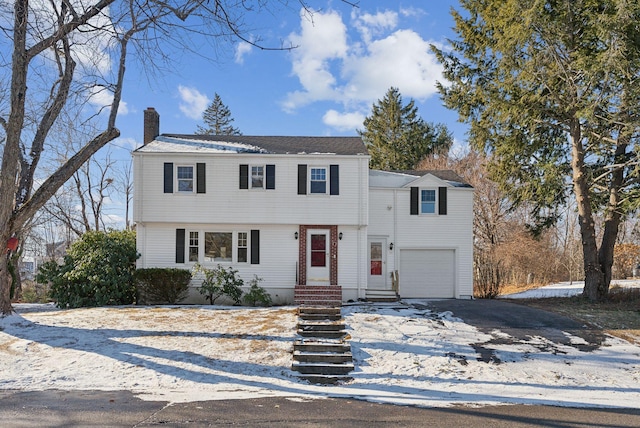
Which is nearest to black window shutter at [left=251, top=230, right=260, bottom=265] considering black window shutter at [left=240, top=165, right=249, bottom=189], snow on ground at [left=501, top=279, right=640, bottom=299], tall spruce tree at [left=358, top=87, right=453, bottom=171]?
black window shutter at [left=240, top=165, right=249, bottom=189]

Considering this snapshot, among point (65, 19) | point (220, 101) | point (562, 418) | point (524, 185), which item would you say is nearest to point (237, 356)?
point (562, 418)

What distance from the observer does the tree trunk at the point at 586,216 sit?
731 inches

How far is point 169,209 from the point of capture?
17.8m

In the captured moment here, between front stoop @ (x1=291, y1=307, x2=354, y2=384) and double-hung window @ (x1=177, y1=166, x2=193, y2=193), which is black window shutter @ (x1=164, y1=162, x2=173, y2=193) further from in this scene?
front stoop @ (x1=291, y1=307, x2=354, y2=384)

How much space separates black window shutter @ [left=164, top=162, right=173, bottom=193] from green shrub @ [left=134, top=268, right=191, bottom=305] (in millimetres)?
2937

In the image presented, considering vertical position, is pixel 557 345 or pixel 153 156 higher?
pixel 153 156

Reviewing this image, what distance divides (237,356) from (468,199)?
12.1 meters

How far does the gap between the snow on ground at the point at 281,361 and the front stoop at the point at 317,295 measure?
8.13 feet

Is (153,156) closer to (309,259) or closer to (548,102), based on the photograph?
(309,259)

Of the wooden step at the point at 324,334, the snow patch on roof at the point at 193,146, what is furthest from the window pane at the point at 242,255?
the wooden step at the point at 324,334

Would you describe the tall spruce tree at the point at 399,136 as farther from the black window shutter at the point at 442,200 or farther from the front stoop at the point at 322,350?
the front stoop at the point at 322,350

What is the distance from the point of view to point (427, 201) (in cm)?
1938

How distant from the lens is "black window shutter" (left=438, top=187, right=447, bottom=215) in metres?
19.3

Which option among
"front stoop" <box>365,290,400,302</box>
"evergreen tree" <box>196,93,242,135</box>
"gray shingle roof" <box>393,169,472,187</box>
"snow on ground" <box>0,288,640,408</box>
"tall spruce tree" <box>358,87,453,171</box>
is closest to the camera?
"snow on ground" <box>0,288,640,408</box>
